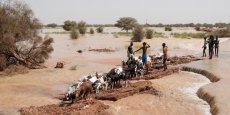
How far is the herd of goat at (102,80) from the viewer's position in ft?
57.9

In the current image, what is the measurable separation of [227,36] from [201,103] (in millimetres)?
56585

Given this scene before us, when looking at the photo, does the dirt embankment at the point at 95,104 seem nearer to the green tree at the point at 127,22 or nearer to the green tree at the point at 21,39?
the green tree at the point at 21,39

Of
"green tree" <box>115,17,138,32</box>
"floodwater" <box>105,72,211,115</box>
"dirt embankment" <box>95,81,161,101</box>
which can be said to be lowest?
"green tree" <box>115,17,138,32</box>

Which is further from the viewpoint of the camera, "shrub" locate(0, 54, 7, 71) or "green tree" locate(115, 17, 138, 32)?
"green tree" locate(115, 17, 138, 32)

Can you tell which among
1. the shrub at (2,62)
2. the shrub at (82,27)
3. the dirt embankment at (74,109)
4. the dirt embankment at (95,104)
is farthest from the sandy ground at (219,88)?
the shrub at (82,27)

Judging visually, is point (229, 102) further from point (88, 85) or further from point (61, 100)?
point (61, 100)

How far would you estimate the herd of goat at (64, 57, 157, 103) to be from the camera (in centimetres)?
1764

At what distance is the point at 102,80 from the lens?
1984cm

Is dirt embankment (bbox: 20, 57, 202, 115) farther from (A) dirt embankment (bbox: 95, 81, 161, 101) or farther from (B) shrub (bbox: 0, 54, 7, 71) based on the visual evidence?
(B) shrub (bbox: 0, 54, 7, 71)

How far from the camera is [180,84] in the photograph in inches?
828

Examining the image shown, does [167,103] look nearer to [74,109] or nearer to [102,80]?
[74,109]

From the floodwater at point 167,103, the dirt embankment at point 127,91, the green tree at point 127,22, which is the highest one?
the dirt embankment at point 127,91

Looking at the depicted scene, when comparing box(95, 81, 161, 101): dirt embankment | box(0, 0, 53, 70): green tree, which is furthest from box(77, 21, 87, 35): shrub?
box(95, 81, 161, 101): dirt embankment

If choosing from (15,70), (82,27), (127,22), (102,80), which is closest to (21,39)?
(15,70)
